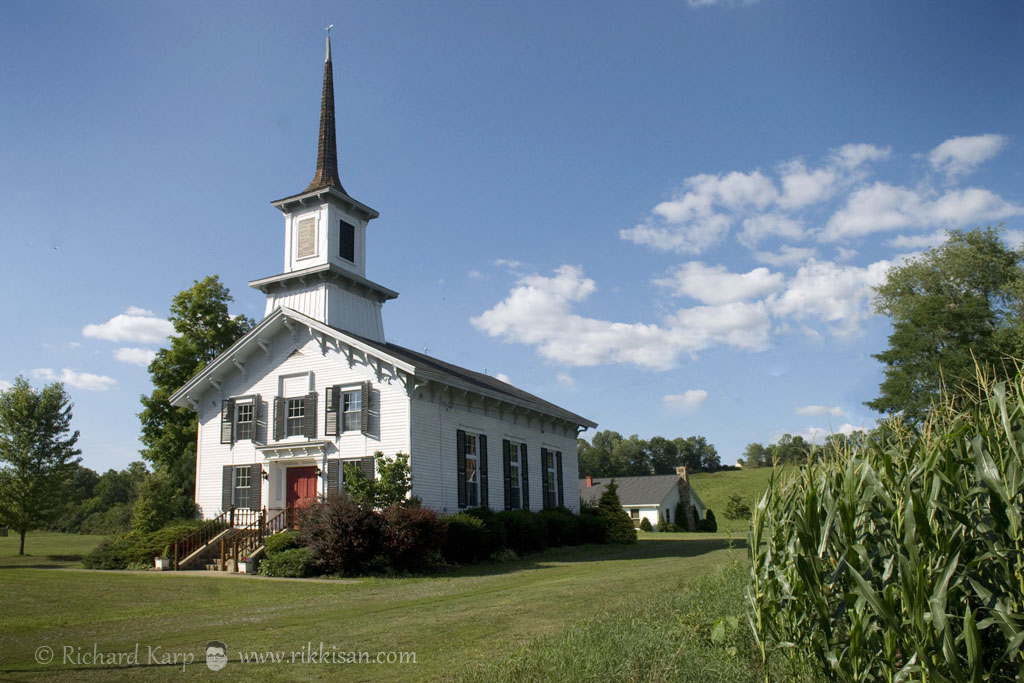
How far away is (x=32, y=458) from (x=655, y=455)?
93.7 meters

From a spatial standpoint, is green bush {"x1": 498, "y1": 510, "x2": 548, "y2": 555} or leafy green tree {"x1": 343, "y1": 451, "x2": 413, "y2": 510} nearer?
leafy green tree {"x1": 343, "y1": 451, "x2": 413, "y2": 510}

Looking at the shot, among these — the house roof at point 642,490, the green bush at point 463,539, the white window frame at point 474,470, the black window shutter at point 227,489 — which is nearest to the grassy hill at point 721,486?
the house roof at point 642,490

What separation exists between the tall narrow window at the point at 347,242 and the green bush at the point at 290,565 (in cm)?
1259

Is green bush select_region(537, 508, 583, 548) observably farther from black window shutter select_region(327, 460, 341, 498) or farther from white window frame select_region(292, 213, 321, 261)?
white window frame select_region(292, 213, 321, 261)

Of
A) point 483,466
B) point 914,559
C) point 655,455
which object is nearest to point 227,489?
point 483,466

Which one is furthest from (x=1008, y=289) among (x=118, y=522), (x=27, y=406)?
(x=118, y=522)

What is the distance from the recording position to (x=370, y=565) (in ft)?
57.8

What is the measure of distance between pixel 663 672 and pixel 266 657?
12.3 ft

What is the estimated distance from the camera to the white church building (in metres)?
22.6

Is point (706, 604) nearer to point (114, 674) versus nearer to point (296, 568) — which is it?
point (114, 674)

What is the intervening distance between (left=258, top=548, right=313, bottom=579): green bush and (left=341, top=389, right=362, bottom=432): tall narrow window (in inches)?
210

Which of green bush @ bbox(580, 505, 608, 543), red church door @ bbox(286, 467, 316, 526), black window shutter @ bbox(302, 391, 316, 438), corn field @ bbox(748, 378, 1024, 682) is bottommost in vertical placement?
green bush @ bbox(580, 505, 608, 543)

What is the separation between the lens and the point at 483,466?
2570cm

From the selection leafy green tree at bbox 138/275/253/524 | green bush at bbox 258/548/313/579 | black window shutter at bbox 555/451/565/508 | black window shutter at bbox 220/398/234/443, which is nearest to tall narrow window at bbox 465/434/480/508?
black window shutter at bbox 555/451/565/508
